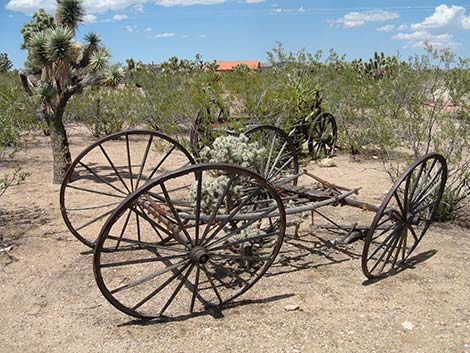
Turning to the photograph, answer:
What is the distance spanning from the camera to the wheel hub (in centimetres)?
354

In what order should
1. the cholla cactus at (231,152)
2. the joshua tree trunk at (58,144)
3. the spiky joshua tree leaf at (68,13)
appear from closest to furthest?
the cholla cactus at (231,152) → the joshua tree trunk at (58,144) → the spiky joshua tree leaf at (68,13)

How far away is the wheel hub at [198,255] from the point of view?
11.6ft

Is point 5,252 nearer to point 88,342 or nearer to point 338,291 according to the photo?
point 88,342

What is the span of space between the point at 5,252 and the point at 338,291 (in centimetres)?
368

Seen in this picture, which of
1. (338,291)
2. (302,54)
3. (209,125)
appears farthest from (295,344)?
(302,54)

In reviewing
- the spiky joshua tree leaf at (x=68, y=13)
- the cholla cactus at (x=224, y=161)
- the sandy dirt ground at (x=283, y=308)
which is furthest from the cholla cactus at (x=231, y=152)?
the spiky joshua tree leaf at (x=68, y=13)

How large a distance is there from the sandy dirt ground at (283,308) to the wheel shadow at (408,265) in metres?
0.02

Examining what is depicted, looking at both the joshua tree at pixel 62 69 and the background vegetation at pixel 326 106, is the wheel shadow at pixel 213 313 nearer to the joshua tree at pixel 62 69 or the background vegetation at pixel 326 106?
the background vegetation at pixel 326 106

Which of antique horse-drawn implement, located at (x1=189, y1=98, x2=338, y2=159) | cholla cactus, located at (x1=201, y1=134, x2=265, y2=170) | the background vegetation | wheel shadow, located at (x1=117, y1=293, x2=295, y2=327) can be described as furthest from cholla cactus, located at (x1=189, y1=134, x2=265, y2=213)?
the background vegetation

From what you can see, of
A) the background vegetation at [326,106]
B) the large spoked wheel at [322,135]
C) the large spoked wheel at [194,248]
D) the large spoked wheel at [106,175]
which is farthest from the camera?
the large spoked wheel at [322,135]

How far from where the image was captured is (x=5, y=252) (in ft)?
16.8

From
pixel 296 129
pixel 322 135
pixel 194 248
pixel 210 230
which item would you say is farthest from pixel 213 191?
pixel 322 135

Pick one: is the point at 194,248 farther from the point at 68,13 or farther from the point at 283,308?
the point at 68,13

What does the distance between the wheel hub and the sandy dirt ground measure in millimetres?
567
